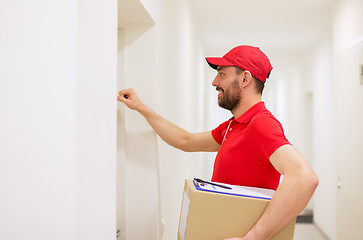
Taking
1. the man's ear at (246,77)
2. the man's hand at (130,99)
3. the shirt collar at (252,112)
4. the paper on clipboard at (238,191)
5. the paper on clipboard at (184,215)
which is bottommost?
the paper on clipboard at (184,215)

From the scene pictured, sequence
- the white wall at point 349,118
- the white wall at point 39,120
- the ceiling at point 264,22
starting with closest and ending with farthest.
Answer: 1. the white wall at point 39,120
2. the white wall at point 349,118
3. the ceiling at point 264,22

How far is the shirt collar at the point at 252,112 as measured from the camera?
4.62ft

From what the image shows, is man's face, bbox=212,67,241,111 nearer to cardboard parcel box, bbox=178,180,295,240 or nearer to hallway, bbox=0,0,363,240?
hallway, bbox=0,0,363,240

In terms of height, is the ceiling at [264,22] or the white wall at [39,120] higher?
the ceiling at [264,22]

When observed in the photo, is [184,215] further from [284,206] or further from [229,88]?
[229,88]

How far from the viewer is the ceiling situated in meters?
3.98

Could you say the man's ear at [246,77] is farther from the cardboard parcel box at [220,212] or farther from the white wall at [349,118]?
the white wall at [349,118]

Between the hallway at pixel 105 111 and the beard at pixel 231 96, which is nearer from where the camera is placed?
the hallway at pixel 105 111

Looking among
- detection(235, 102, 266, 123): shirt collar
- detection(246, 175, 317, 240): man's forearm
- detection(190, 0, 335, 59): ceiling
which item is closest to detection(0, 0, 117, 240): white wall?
detection(246, 175, 317, 240): man's forearm

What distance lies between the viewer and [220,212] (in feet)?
3.63

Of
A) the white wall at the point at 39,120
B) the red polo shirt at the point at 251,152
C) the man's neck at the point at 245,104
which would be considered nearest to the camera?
the white wall at the point at 39,120

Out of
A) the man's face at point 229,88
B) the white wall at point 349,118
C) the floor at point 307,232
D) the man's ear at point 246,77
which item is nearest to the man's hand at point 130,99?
the man's face at point 229,88

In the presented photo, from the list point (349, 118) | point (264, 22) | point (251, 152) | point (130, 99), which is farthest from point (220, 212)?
point (264, 22)

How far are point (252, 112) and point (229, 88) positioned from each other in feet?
0.57
